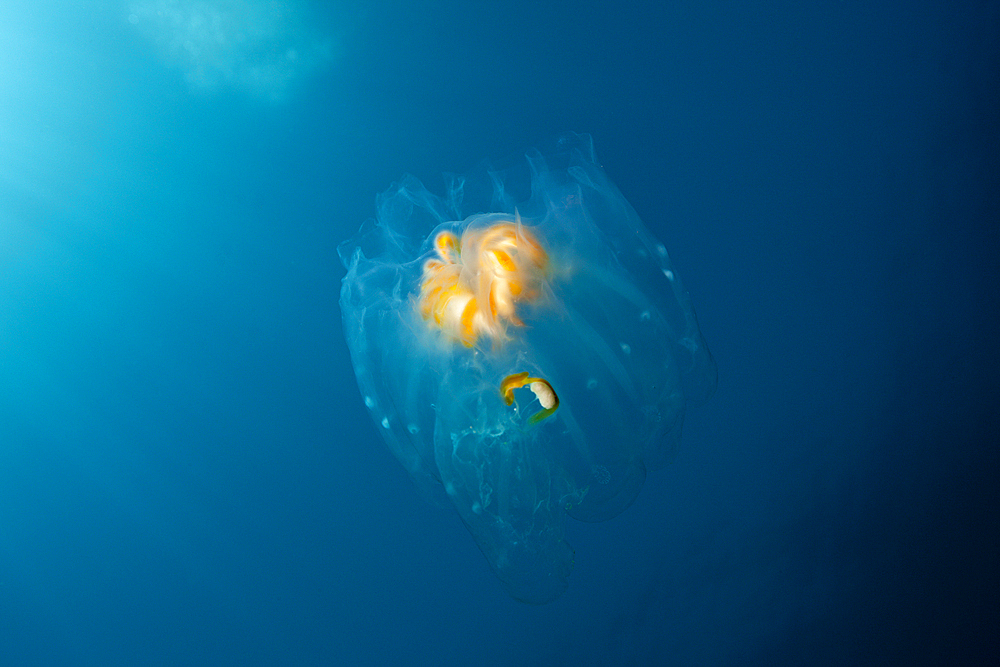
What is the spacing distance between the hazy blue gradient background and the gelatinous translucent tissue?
1.62 ft

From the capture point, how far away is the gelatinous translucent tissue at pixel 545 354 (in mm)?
2543

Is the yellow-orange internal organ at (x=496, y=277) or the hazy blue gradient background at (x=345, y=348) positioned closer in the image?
the yellow-orange internal organ at (x=496, y=277)

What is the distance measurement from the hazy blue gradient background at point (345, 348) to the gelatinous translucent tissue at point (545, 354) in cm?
49

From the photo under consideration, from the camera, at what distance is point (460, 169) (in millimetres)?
3883

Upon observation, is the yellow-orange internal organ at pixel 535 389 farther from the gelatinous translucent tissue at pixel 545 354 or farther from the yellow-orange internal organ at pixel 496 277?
the yellow-orange internal organ at pixel 496 277

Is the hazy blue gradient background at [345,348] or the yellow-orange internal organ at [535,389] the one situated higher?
the hazy blue gradient background at [345,348]

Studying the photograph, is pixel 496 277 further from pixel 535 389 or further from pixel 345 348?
pixel 345 348

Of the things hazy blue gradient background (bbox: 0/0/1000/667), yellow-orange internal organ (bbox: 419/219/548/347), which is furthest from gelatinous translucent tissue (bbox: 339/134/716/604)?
hazy blue gradient background (bbox: 0/0/1000/667)

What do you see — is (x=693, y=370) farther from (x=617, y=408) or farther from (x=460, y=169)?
(x=460, y=169)

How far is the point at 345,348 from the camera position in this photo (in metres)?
4.28

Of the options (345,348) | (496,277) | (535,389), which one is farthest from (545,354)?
(345,348)

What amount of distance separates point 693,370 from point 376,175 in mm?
2420

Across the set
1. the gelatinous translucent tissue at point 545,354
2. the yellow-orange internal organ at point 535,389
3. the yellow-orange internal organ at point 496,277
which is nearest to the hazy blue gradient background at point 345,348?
the gelatinous translucent tissue at point 545,354

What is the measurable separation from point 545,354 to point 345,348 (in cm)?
220
